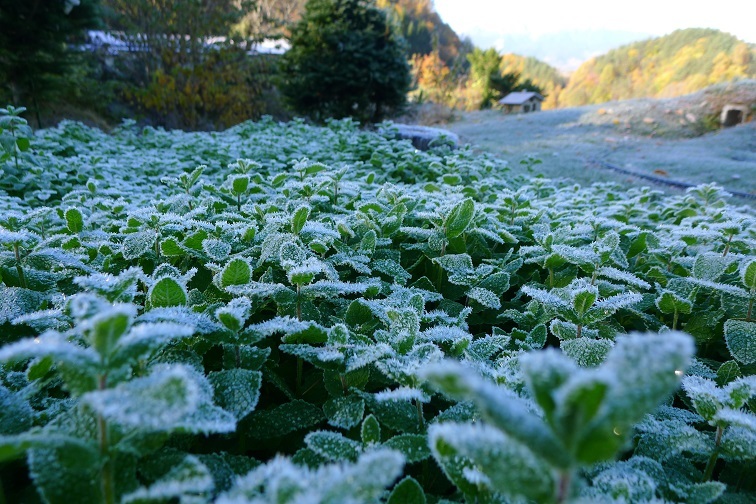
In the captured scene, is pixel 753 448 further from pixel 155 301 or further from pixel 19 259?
pixel 19 259

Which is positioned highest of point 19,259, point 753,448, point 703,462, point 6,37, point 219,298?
point 6,37

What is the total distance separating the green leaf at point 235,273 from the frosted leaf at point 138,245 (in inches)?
19.4

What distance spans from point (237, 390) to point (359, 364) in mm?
223

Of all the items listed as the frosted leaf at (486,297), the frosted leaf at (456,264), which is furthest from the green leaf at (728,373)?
the frosted leaf at (456,264)

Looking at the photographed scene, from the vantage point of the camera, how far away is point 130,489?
0.60 metres

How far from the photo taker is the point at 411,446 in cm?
78

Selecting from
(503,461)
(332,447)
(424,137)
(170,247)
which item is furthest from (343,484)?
(424,137)

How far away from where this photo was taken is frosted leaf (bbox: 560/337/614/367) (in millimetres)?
1060

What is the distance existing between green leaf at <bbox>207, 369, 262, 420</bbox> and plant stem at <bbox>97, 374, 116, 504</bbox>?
219 millimetres

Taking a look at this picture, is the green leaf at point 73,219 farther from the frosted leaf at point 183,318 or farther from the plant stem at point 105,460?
the plant stem at point 105,460

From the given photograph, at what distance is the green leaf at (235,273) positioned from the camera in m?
1.09

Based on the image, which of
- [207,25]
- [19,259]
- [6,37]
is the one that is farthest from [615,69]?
[19,259]

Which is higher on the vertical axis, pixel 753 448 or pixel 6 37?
pixel 6 37

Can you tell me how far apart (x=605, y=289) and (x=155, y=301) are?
130 cm
